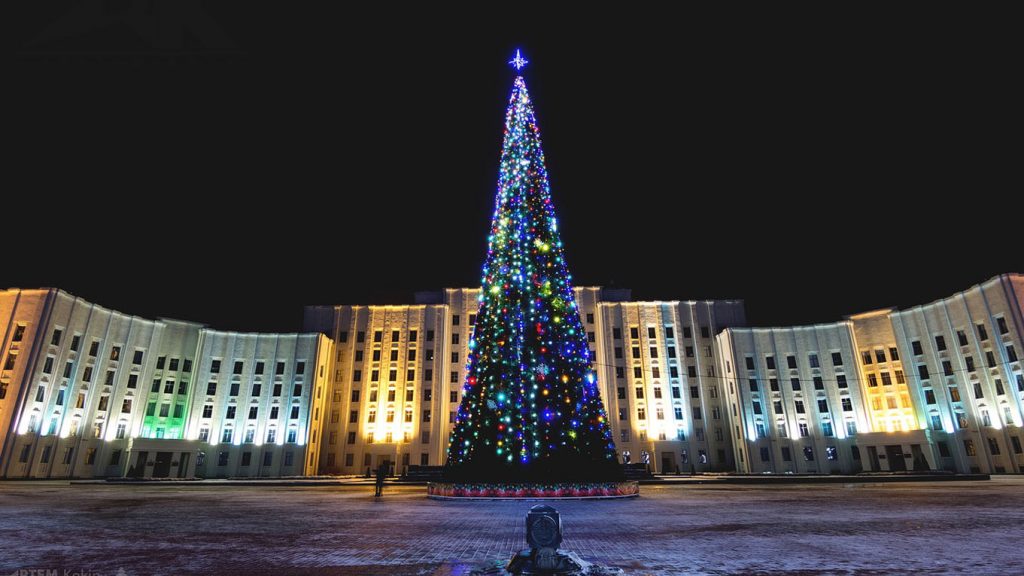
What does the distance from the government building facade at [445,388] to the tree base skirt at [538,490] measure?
121 ft

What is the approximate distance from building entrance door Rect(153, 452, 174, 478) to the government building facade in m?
0.17

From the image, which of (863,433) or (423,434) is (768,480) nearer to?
(863,433)

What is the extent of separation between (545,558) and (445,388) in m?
52.5

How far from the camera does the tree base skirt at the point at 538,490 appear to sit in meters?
16.3

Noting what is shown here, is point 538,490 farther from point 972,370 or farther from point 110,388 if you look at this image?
point 110,388

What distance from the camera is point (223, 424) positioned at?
172ft

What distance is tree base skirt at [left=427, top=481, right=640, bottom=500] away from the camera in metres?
16.3

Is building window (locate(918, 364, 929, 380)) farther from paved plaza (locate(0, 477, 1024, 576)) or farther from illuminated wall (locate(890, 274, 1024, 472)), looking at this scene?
paved plaza (locate(0, 477, 1024, 576))

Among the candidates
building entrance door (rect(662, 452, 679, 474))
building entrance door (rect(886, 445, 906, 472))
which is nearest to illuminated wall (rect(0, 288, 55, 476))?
building entrance door (rect(662, 452, 679, 474))

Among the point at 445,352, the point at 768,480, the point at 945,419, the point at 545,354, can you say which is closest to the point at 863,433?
the point at 945,419

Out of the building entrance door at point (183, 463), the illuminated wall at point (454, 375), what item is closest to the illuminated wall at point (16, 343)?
the building entrance door at point (183, 463)

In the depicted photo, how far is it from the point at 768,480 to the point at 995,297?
104 feet

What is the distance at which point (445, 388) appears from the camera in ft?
185

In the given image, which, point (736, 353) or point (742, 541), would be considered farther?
point (736, 353)
